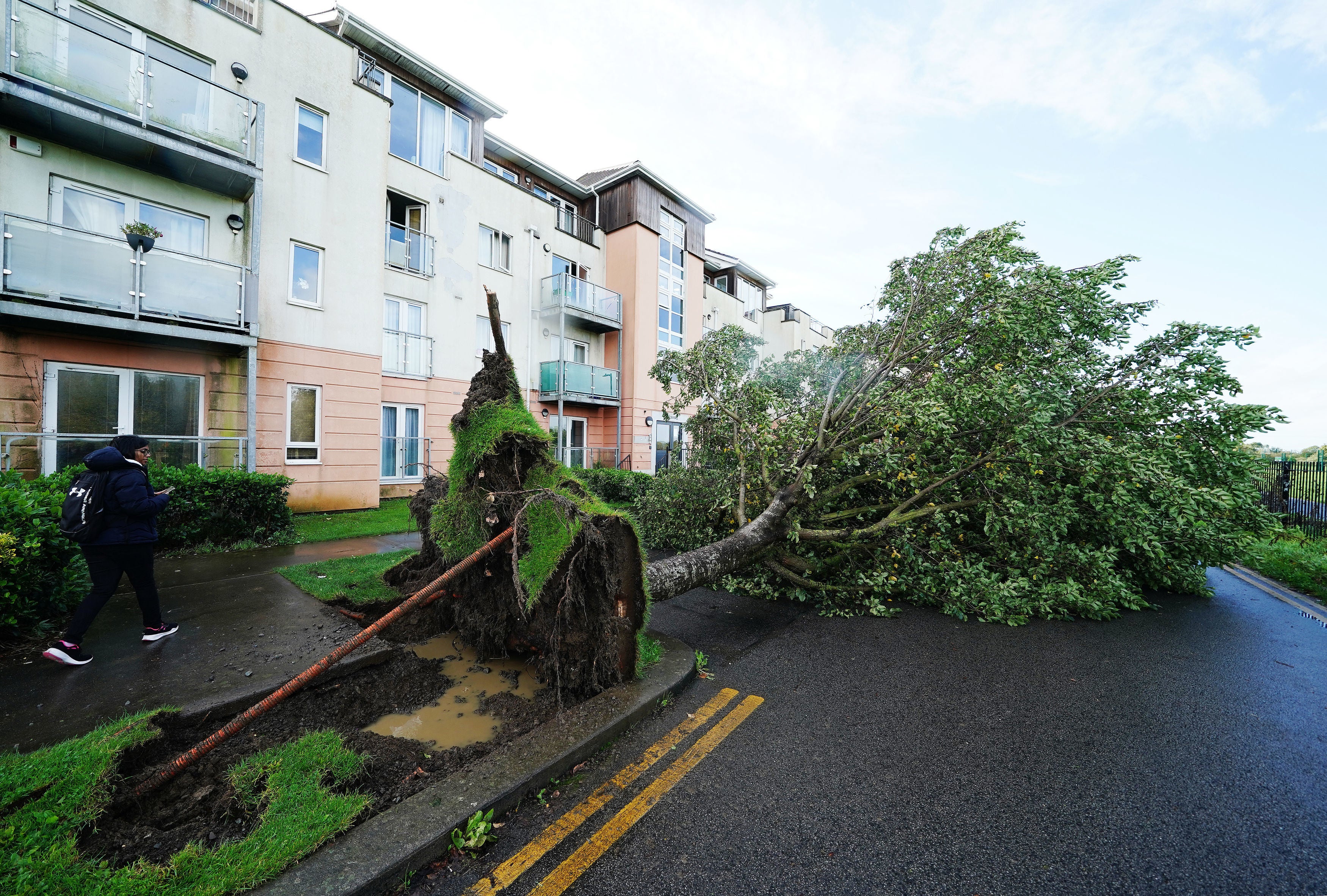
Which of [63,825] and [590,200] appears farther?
[590,200]

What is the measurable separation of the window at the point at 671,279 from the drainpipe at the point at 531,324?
18.9 feet

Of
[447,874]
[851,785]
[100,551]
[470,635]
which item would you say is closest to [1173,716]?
[851,785]

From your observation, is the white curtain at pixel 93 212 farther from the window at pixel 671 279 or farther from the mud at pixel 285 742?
the window at pixel 671 279

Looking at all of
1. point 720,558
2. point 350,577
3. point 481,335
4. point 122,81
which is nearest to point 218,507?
point 350,577

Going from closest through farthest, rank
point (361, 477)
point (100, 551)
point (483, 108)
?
point (100, 551), point (361, 477), point (483, 108)

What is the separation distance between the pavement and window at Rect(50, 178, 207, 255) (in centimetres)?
700

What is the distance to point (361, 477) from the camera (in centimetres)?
1208

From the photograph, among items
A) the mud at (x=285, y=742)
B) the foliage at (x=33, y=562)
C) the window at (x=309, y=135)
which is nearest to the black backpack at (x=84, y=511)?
the foliage at (x=33, y=562)

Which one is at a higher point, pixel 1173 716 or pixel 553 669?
pixel 553 669

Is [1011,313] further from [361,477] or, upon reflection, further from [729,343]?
[361,477]

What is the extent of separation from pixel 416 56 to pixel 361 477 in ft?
37.5

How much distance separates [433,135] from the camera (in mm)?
14945

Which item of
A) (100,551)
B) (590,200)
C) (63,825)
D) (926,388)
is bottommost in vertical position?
(63,825)

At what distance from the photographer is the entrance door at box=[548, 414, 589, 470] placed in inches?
729
